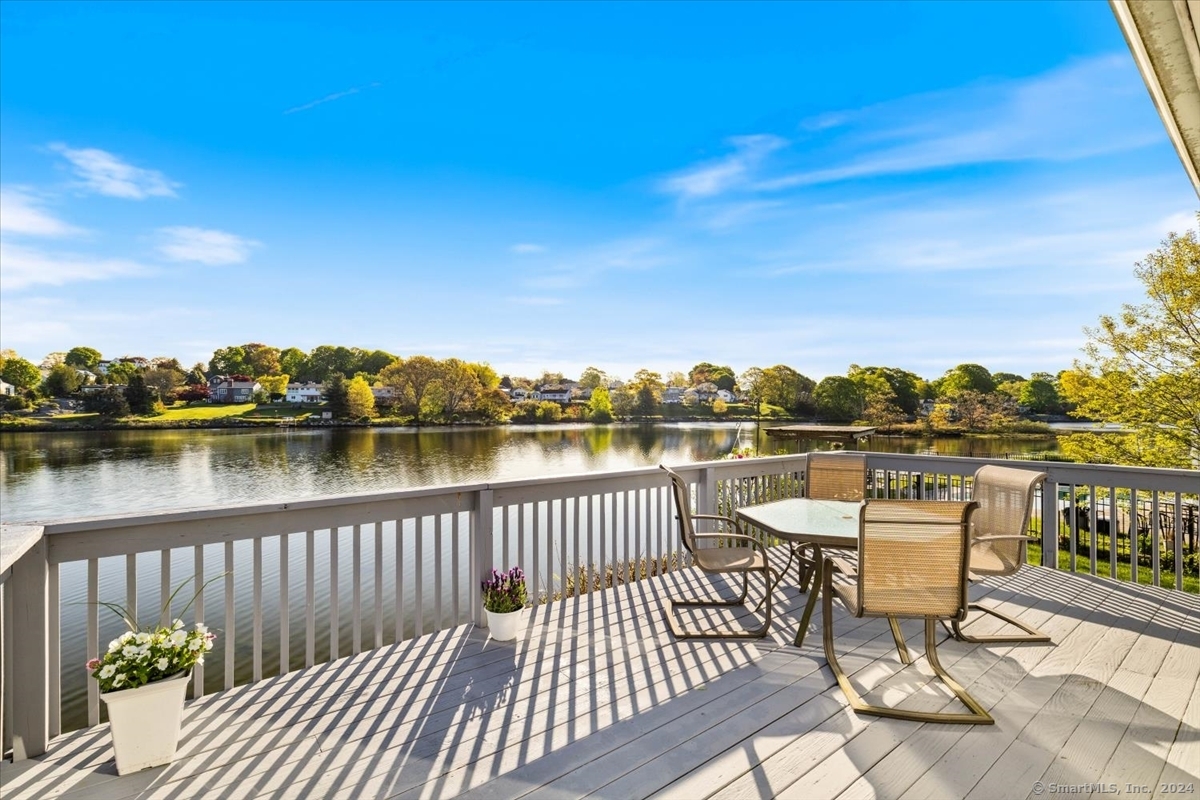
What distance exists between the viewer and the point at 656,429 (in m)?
31.3

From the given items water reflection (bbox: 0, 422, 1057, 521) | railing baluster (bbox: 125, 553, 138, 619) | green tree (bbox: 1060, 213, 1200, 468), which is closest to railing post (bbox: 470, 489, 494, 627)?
railing baluster (bbox: 125, 553, 138, 619)

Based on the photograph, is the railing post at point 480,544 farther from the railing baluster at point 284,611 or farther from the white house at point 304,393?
the white house at point 304,393

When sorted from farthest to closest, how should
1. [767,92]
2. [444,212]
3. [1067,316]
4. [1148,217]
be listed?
[444,212] < [1067,316] < [767,92] < [1148,217]

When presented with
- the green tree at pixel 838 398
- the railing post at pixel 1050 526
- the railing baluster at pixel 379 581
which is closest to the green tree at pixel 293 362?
the green tree at pixel 838 398

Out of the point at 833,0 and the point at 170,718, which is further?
the point at 833,0

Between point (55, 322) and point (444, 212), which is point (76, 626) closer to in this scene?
point (444, 212)

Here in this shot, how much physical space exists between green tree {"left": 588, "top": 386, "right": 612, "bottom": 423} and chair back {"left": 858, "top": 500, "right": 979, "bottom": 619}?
2959 centimetres

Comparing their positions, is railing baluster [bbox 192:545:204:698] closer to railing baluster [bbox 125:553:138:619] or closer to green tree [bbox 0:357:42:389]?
railing baluster [bbox 125:553:138:619]

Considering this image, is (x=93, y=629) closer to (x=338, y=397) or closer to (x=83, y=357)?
(x=338, y=397)

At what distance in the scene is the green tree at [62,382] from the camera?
25.8 metres

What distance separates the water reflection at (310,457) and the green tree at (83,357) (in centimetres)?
354

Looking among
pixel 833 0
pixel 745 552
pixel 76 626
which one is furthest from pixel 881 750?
pixel 76 626

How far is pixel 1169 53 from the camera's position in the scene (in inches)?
68.2

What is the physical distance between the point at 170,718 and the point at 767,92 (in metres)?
13.0
